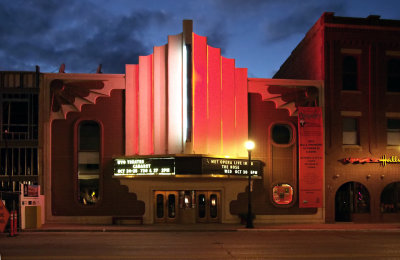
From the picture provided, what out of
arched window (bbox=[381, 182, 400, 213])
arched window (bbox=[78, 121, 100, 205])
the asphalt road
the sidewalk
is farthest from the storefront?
arched window (bbox=[381, 182, 400, 213])

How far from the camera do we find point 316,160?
2714 centimetres

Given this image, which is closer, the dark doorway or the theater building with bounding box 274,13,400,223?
the theater building with bounding box 274,13,400,223

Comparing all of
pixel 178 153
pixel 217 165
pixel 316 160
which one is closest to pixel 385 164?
pixel 316 160

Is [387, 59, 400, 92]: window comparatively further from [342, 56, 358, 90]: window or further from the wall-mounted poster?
the wall-mounted poster

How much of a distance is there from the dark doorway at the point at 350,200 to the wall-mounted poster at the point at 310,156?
1.82m

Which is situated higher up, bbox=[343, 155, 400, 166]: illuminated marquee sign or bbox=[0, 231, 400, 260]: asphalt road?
bbox=[343, 155, 400, 166]: illuminated marquee sign

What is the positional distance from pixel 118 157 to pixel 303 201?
12.3m

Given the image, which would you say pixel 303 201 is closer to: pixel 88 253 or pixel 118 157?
pixel 118 157

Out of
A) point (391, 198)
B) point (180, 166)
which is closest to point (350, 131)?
point (391, 198)

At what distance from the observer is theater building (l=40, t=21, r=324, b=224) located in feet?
81.7

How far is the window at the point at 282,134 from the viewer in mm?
27603

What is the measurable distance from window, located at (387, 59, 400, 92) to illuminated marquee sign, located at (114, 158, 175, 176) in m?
16.3

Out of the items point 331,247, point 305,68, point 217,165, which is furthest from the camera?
point 305,68

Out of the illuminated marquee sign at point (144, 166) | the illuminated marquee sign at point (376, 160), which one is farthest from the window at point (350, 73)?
the illuminated marquee sign at point (144, 166)
